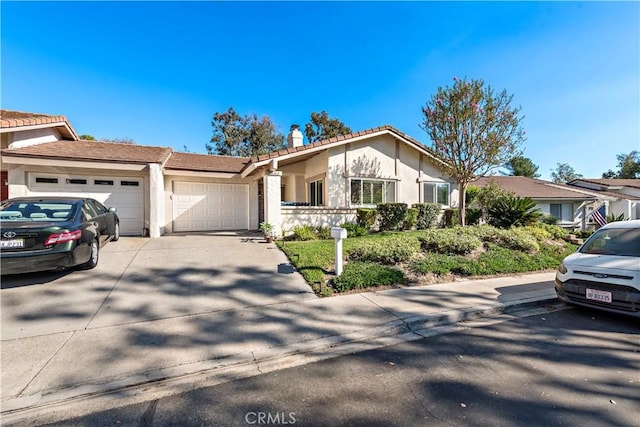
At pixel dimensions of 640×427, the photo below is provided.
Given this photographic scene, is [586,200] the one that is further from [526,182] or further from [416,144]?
[416,144]

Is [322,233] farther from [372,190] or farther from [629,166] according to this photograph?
[629,166]

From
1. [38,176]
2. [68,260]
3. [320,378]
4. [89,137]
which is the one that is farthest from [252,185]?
[89,137]

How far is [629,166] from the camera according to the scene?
4766 centimetres

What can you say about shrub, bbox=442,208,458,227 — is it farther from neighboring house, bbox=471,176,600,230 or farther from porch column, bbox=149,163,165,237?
porch column, bbox=149,163,165,237

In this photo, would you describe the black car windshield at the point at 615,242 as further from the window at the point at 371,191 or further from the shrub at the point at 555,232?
the window at the point at 371,191

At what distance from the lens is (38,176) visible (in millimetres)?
10445

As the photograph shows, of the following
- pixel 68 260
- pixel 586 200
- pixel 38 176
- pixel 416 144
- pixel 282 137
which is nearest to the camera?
pixel 68 260

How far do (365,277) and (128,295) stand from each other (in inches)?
190

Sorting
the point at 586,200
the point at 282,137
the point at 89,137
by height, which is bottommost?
the point at 586,200

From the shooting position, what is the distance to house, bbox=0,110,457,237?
10.5 metres

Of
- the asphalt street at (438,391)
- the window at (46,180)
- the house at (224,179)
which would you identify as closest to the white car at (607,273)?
the asphalt street at (438,391)

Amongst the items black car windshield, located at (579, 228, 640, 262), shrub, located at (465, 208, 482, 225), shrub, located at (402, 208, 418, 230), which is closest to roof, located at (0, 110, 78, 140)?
shrub, located at (402, 208, 418, 230)

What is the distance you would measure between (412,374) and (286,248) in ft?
19.6

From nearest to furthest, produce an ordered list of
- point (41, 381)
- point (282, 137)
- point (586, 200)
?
point (41, 381), point (586, 200), point (282, 137)
